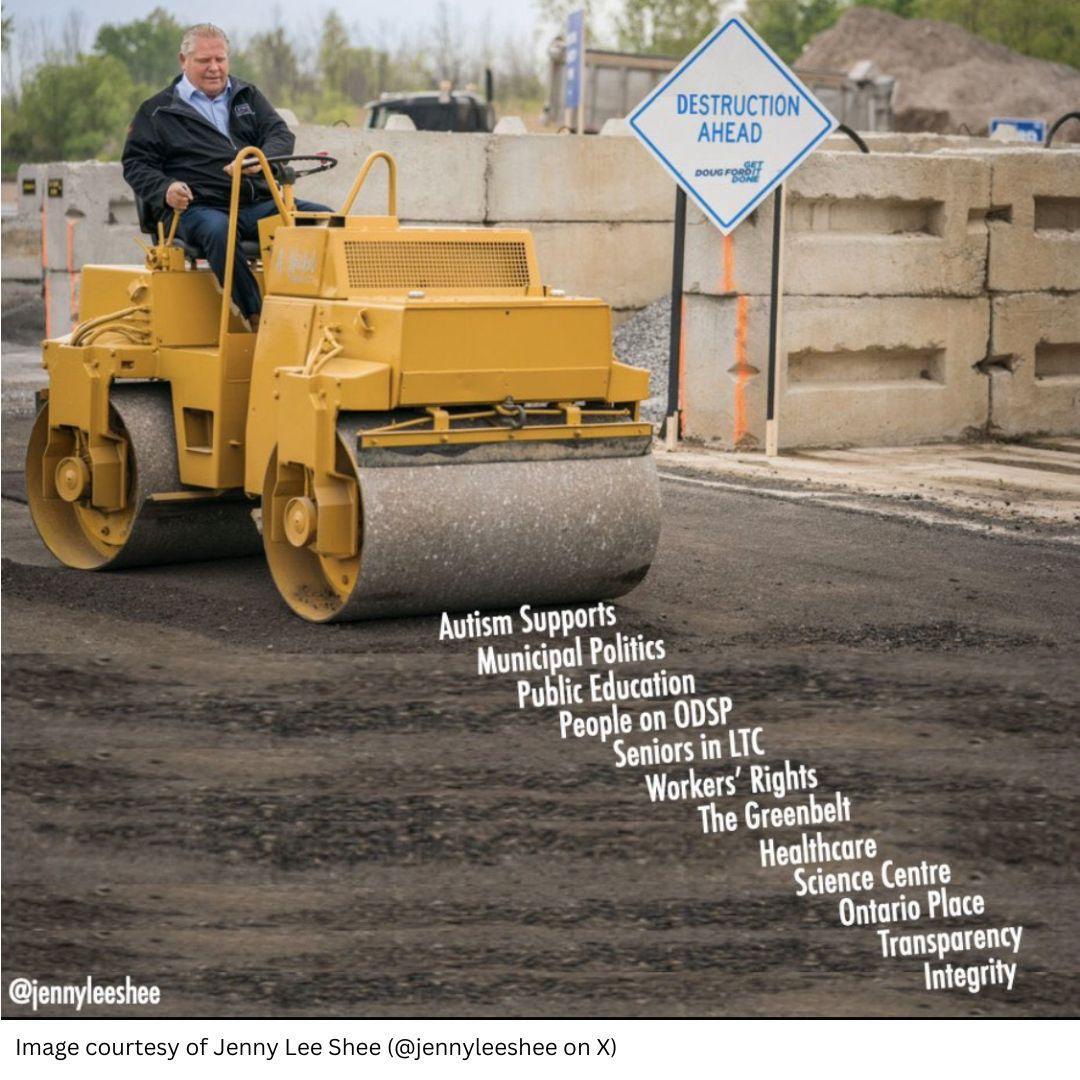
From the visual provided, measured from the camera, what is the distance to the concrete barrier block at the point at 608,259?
1603 cm

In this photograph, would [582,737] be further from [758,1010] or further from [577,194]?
[577,194]

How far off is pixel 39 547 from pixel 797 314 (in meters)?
5.52

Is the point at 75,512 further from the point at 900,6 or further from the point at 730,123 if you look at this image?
the point at 900,6

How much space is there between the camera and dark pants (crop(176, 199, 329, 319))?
8.38m

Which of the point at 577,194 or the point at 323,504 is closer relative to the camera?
the point at 323,504

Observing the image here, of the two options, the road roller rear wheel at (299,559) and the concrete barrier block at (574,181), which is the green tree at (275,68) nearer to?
the concrete barrier block at (574,181)

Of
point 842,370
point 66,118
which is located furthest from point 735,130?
point 66,118

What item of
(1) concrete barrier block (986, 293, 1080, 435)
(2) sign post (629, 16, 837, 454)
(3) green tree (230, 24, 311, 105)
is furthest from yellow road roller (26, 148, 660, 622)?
(3) green tree (230, 24, 311, 105)

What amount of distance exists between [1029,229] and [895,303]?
1115mm

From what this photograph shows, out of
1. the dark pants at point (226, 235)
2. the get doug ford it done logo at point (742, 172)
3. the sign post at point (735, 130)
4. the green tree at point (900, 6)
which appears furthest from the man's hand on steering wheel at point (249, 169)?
the green tree at point (900, 6)

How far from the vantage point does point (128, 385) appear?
28.5 ft

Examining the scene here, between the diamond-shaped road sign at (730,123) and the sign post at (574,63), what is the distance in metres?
14.3

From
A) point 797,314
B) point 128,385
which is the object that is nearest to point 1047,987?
point 128,385

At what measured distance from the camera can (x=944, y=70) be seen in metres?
51.7
